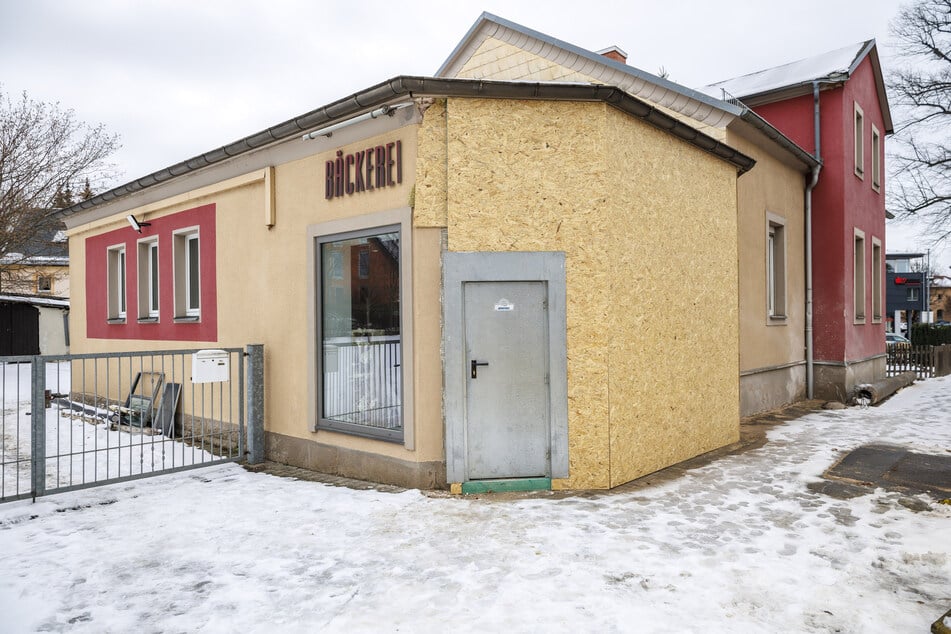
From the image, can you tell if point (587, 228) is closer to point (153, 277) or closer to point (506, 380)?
point (506, 380)

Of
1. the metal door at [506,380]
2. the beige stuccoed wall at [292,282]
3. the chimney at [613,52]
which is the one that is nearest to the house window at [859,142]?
the chimney at [613,52]

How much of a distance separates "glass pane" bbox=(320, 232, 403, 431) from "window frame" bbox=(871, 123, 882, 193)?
46.0ft

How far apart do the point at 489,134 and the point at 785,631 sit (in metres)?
4.60

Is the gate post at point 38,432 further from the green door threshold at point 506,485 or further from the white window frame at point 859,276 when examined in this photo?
the white window frame at point 859,276

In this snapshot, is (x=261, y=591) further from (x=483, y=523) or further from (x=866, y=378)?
(x=866, y=378)

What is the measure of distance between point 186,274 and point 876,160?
53.0 feet

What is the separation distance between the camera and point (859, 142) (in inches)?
554

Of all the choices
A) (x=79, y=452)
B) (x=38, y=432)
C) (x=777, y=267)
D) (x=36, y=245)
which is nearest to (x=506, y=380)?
(x=79, y=452)

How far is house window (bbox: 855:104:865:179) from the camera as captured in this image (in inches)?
543

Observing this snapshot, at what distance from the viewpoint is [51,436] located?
9.27 meters

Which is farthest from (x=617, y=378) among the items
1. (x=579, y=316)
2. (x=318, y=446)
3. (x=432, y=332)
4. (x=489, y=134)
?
(x=318, y=446)

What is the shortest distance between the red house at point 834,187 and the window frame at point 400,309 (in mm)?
8365

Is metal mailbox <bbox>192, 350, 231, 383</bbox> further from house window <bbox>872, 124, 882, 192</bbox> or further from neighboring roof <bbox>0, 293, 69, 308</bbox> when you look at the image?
neighboring roof <bbox>0, 293, 69, 308</bbox>

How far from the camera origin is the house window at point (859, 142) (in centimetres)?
1379
